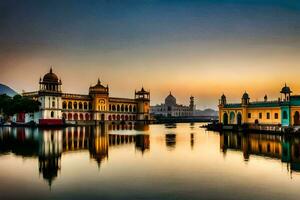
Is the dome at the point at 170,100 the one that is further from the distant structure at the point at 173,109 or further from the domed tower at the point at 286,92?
the domed tower at the point at 286,92

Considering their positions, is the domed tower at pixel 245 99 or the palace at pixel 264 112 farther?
the domed tower at pixel 245 99

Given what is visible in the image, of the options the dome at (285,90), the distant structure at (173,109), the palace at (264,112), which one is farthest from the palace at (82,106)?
the distant structure at (173,109)

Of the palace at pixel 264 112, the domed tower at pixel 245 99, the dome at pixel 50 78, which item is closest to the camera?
the palace at pixel 264 112

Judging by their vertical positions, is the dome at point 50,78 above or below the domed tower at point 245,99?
above

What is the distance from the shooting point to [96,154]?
25.3m

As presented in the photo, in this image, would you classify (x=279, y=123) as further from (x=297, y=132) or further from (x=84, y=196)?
(x=84, y=196)

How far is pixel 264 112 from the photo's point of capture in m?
55.2

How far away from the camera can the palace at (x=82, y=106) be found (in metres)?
74.4

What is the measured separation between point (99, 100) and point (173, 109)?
88781 mm

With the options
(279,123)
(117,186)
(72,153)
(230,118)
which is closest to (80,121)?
(230,118)

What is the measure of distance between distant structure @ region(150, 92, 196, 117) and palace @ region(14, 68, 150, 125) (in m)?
71.1

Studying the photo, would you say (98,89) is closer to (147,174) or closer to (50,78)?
(50,78)

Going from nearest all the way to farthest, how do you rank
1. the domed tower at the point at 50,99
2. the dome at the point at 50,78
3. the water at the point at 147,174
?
the water at the point at 147,174 < the domed tower at the point at 50,99 < the dome at the point at 50,78

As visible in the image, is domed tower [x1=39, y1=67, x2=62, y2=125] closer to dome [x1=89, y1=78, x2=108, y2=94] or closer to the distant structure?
dome [x1=89, y1=78, x2=108, y2=94]
